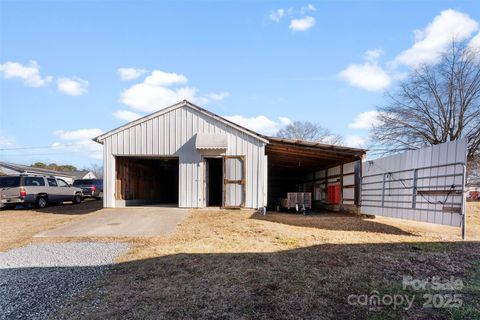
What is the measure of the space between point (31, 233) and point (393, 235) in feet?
29.9

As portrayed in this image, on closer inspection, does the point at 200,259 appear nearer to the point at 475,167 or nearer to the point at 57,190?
the point at 57,190

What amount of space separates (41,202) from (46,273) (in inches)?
504

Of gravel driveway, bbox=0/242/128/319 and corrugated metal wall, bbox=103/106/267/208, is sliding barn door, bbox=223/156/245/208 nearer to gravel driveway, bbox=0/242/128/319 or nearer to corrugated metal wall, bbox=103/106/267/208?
corrugated metal wall, bbox=103/106/267/208

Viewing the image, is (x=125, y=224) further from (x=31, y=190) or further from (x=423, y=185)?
(x=31, y=190)

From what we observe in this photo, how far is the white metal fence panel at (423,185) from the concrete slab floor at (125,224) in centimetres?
654

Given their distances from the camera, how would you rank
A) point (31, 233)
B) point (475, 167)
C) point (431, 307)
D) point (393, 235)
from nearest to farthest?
1. point (431, 307)
2. point (393, 235)
3. point (31, 233)
4. point (475, 167)

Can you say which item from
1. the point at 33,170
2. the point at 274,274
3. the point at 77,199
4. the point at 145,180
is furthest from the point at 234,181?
the point at 33,170

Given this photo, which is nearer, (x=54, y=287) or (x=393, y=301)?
(x=393, y=301)

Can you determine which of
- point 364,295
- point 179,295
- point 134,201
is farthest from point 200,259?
point 134,201

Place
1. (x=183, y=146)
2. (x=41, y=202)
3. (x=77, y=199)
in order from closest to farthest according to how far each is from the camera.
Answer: (x=183, y=146)
(x=41, y=202)
(x=77, y=199)

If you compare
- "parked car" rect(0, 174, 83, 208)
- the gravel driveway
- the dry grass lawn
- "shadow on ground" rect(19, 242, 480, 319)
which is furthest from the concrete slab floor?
"parked car" rect(0, 174, 83, 208)

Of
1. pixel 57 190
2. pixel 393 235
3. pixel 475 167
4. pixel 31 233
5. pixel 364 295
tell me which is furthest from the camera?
pixel 475 167

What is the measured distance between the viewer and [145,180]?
16.9 metres

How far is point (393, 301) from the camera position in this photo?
369 cm
